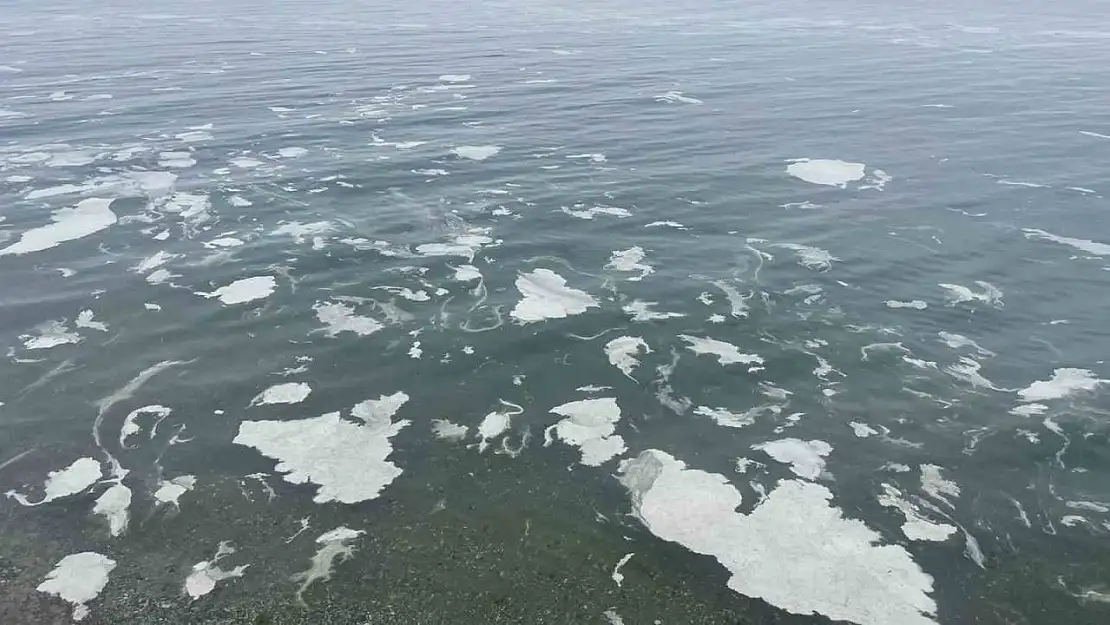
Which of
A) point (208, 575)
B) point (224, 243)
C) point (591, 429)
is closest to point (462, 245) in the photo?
point (224, 243)

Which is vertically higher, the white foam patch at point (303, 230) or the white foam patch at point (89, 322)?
the white foam patch at point (303, 230)

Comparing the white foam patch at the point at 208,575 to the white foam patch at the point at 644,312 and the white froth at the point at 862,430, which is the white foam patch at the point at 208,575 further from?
the white froth at the point at 862,430

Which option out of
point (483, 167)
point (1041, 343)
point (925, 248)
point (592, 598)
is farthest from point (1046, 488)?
point (483, 167)

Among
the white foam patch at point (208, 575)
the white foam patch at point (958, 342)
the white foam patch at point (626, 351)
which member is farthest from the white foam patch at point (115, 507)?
the white foam patch at point (958, 342)

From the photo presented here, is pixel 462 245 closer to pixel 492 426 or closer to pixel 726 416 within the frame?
pixel 492 426

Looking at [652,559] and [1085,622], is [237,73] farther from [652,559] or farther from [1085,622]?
[1085,622]

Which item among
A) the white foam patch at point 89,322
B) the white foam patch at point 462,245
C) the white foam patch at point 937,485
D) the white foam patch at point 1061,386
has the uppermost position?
the white foam patch at point 1061,386
